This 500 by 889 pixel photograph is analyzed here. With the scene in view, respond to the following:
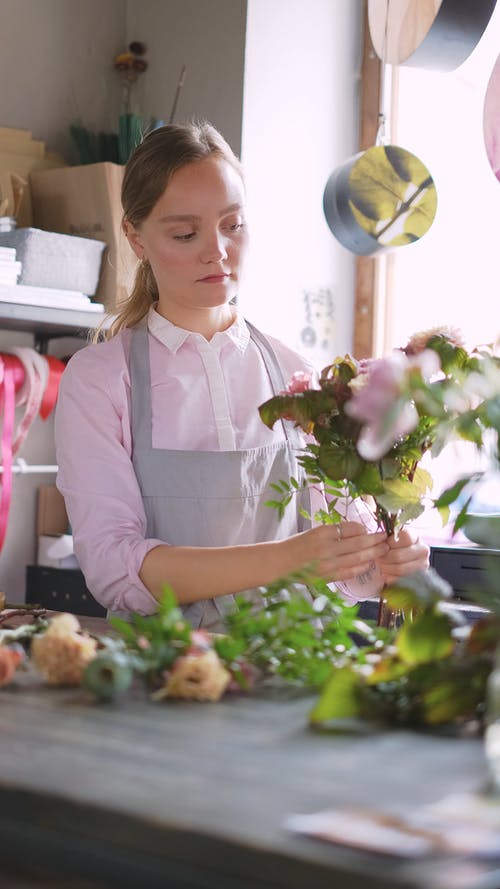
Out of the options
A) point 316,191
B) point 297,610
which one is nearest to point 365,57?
point 316,191

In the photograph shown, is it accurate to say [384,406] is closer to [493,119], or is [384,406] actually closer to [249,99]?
[493,119]

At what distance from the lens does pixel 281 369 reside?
2.18 metres

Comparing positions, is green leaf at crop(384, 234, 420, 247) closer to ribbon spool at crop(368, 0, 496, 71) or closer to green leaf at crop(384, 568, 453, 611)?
ribbon spool at crop(368, 0, 496, 71)

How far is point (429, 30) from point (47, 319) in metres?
1.24

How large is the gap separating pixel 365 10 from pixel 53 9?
0.97 meters

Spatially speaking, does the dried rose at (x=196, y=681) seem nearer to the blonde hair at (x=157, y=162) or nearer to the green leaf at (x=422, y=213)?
the blonde hair at (x=157, y=162)

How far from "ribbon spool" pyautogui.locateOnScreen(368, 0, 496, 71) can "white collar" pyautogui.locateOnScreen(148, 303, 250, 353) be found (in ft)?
2.55

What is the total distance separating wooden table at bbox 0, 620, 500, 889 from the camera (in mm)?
708

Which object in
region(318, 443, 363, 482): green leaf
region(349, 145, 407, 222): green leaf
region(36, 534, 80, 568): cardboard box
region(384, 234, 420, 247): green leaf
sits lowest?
region(36, 534, 80, 568): cardboard box

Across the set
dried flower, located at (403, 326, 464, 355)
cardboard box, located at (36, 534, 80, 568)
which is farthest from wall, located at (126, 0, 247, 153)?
dried flower, located at (403, 326, 464, 355)

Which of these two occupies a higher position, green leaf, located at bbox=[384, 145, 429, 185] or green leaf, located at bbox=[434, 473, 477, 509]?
green leaf, located at bbox=[384, 145, 429, 185]

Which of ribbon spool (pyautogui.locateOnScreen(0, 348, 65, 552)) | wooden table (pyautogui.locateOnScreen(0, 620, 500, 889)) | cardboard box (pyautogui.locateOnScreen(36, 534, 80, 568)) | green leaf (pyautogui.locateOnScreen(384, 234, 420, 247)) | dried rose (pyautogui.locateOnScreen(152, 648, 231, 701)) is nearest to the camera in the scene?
wooden table (pyautogui.locateOnScreen(0, 620, 500, 889))

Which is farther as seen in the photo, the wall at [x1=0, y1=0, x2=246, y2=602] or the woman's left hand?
the wall at [x1=0, y1=0, x2=246, y2=602]

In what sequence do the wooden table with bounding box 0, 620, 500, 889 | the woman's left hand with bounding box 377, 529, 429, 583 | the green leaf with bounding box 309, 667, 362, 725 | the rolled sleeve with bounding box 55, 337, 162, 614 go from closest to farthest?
the wooden table with bounding box 0, 620, 500, 889, the green leaf with bounding box 309, 667, 362, 725, the woman's left hand with bounding box 377, 529, 429, 583, the rolled sleeve with bounding box 55, 337, 162, 614
